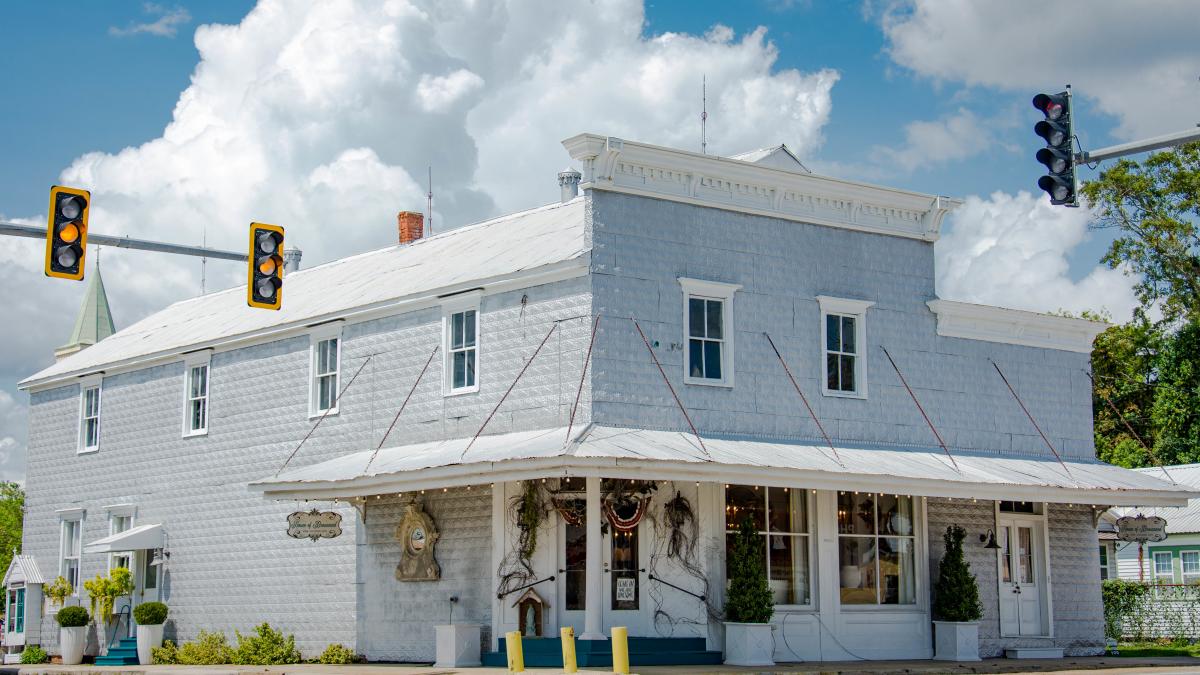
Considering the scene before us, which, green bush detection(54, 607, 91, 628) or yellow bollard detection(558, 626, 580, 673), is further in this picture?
green bush detection(54, 607, 91, 628)

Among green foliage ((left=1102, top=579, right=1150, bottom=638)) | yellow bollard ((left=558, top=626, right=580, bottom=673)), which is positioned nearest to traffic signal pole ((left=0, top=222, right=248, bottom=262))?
yellow bollard ((left=558, top=626, right=580, bottom=673))

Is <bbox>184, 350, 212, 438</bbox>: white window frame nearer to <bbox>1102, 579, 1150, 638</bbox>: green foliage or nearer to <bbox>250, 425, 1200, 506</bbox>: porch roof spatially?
<bbox>250, 425, 1200, 506</bbox>: porch roof

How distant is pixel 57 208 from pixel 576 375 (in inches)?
347

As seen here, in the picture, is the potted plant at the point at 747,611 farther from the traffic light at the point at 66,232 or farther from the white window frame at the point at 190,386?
the white window frame at the point at 190,386

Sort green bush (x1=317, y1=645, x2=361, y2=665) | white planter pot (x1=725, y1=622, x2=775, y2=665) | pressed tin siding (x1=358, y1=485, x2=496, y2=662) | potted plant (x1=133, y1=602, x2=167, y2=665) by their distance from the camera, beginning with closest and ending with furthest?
1. white planter pot (x1=725, y1=622, x2=775, y2=665)
2. pressed tin siding (x1=358, y1=485, x2=496, y2=662)
3. green bush (x1=317, y1=645, x2=361, y2=665)
4. potted plant (x1=133, y1=602, x2=167, y2=665)

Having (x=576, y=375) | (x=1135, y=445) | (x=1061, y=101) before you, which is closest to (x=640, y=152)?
(x=576, y=375)

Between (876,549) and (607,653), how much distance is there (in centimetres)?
604

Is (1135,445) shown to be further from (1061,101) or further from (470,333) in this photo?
(1061,101)

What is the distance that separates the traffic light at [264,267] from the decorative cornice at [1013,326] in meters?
13.2

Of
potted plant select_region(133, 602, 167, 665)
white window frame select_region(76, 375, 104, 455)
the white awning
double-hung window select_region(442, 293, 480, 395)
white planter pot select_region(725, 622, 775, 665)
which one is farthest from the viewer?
white window frame select_region(76, 375, 104, 455)

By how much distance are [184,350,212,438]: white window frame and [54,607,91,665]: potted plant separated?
4265 mm

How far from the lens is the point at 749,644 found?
72.5 feet

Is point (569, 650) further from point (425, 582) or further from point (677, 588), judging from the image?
point (425, 582)

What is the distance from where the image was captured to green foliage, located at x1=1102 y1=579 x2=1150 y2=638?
33.6m
